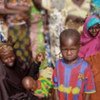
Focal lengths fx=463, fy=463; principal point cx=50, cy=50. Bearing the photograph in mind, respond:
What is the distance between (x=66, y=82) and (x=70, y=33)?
1.61 ft

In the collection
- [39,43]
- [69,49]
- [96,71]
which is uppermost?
[69,49]

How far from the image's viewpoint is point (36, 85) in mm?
5477

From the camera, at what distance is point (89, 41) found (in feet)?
18.2

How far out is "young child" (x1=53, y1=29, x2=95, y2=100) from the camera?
14.8ft

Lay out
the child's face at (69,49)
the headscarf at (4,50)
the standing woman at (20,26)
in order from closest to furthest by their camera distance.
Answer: the child's face at (69,49), the headscarf at (4,50), the standing woman at (20,26)

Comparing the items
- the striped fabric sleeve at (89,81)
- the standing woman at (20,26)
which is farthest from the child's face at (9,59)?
the striped fabric sleeve at (89,81)

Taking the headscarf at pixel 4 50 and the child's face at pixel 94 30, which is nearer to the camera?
the headscarf at pixel 4 50

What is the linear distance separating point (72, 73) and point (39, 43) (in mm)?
1638

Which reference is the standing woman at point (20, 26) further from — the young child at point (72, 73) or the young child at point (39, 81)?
the young child at point (72, 73)

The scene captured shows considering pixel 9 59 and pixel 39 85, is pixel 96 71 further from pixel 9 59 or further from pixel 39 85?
pixel 9 59

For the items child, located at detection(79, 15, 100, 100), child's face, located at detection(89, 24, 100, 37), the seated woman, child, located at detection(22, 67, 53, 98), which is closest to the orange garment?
child, located at detection(79, 15, 100, 100)

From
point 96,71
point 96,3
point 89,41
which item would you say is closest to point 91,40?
point 89,41

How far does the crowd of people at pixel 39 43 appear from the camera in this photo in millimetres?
5180

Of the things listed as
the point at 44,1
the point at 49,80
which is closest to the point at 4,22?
the point at 44,1
